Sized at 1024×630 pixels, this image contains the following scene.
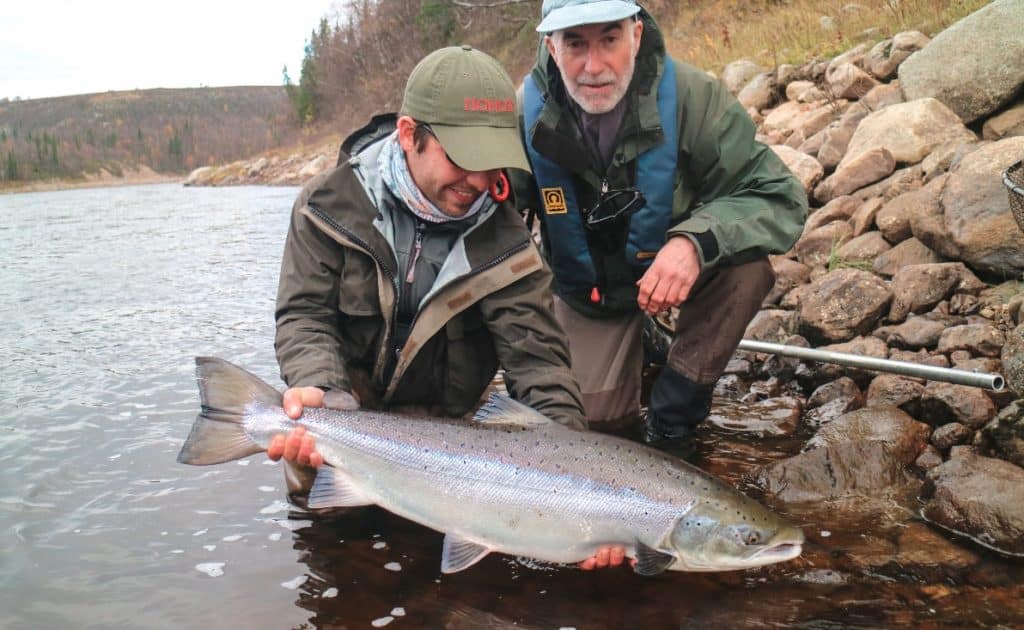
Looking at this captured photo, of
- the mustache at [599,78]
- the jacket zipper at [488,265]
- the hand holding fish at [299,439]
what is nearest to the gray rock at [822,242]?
the mustache at [599,78]

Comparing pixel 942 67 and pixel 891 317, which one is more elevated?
pixel 942 67

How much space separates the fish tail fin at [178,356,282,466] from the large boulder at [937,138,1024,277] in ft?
12.6

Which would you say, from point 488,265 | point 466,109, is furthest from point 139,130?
point 466,109

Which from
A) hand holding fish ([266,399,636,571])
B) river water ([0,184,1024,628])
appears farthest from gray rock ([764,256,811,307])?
hand holding fish ([266,399,636,571])

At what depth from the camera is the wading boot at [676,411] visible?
4.22 metres

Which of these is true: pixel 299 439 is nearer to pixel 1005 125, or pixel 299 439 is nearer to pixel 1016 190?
pixel 1016 190

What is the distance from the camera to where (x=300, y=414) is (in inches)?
119

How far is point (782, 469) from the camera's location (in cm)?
389

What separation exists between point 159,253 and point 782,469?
12260 mm

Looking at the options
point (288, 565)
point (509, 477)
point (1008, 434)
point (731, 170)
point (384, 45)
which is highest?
point (384, 45)

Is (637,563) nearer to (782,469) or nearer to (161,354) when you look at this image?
(782,469)

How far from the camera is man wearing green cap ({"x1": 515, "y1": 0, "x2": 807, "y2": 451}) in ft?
12.4

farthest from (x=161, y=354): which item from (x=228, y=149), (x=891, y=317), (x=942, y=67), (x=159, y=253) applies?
(x=228, y=149)

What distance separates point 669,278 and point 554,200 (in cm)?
88
